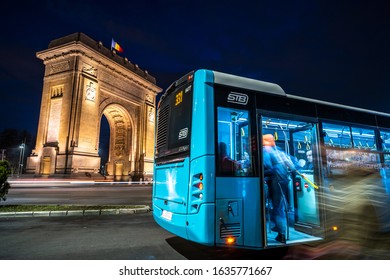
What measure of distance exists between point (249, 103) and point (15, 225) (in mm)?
7360

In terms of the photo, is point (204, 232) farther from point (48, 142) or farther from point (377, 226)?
point (48, 142)

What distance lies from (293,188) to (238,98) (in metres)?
2.46

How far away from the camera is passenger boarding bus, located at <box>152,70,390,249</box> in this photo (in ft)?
11.7

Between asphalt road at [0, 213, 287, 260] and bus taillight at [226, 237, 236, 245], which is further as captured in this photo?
asphalt road at [0, 213, 287, 260]

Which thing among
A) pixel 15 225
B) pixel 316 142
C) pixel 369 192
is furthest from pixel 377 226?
pixel 15 225

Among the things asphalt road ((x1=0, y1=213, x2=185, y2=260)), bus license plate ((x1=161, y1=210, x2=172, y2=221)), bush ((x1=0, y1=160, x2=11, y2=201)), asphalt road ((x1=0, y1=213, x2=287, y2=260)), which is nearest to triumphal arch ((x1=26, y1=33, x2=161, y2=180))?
bush ((x1=0, y1=160, x2=11, y2=201))

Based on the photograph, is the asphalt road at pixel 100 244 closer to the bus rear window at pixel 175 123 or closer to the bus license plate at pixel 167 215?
the bus license plate at pixel 167 215

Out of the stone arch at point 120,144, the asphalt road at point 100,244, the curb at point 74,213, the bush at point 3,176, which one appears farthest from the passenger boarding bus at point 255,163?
the stone arch at point 120,144

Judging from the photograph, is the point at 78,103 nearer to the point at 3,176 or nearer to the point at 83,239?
the point at 3,176

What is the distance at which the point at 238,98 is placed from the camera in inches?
159

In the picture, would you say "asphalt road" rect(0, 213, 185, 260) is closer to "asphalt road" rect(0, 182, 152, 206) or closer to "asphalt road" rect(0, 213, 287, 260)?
"asphalt road" rect(0, 213, 287, 260)

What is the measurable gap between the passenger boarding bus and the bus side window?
0.02 metres

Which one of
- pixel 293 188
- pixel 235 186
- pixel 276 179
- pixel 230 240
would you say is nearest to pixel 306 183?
pixel 293 188

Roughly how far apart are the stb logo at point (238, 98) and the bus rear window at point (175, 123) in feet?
2.33
